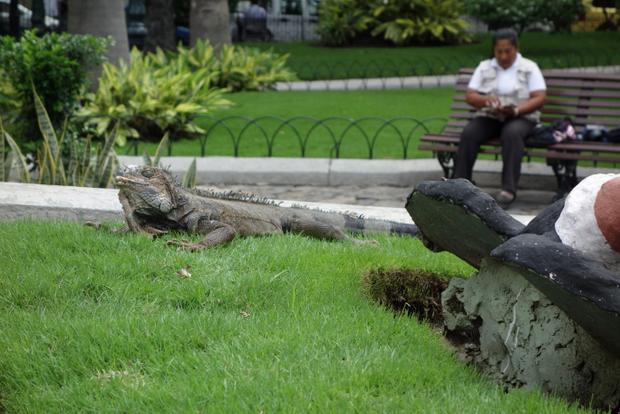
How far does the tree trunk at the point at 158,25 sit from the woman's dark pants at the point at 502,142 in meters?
16.6

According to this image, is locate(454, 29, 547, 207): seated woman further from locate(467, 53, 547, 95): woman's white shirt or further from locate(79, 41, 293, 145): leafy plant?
locate(79, 41, 293, 145): leafy plant

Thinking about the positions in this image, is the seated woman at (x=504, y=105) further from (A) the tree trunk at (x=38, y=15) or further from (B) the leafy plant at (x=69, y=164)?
(A) the tree trunk at (x=38, y=15)

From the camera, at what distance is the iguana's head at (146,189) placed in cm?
561

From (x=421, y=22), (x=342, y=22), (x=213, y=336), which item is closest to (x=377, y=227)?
(x=213, y=336)

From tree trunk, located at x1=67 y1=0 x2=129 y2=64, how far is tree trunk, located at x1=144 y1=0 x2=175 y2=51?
427 inches

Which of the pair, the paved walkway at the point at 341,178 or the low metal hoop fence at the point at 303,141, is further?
the low metal hoop fence at the point at 303,141

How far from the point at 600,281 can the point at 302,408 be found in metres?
1.11

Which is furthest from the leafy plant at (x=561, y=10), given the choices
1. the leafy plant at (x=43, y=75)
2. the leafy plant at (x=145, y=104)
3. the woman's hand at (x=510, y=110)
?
the leafy plant at (x=43, y=75)

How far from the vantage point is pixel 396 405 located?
365 cm

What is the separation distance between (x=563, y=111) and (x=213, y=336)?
7.24 metres

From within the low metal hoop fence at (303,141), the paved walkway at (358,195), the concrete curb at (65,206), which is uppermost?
the concrete curb at (65,206)

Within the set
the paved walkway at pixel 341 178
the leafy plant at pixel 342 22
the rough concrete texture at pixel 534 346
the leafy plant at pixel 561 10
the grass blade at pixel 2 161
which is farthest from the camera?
the leafy plant at pixel 342 22

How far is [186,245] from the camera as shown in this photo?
545cm

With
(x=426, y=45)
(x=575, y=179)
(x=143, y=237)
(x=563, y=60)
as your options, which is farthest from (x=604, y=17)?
(x=143, y=237)
